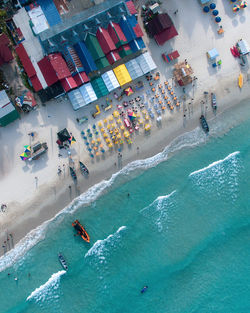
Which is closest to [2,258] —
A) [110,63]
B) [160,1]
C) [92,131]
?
[92,131]

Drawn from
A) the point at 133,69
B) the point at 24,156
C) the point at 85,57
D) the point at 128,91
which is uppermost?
the point at 85,57

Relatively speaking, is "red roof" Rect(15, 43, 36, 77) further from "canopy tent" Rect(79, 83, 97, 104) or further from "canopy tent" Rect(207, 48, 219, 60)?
"canopy tent" Rect(207, 48, 219, 60)

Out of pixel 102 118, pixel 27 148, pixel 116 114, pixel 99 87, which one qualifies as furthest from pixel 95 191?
pixel 99 87

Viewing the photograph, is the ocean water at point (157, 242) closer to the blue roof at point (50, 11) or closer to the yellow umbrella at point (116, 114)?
the yellow umbrella at point (116, 114)

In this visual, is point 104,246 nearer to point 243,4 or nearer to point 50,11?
point 50,11

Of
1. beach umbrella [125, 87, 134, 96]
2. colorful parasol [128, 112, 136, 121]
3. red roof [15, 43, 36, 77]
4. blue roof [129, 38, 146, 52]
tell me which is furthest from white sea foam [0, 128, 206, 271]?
red roof [15, 43, 36, 77]

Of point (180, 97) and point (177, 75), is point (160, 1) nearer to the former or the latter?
point (177, 75)
